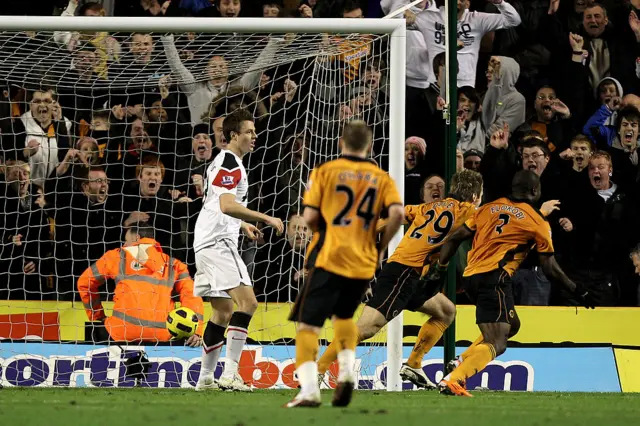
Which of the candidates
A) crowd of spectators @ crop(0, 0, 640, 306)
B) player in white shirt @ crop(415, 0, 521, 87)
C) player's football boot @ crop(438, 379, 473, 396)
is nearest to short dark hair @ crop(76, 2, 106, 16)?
crowd of spectators @ crop(0, 0, 640, 306)

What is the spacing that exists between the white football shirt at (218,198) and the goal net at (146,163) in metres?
1.35

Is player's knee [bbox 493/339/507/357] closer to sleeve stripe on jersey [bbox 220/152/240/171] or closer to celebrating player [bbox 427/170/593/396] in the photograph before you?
celebrating player [bbox 427/170/593/396]

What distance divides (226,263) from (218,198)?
19.7 inches

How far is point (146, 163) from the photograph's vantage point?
1106cm

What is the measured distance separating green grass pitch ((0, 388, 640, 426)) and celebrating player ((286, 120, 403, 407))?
0.48 metres

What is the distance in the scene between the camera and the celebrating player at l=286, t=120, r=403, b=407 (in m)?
6.00

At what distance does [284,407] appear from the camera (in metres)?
5.97

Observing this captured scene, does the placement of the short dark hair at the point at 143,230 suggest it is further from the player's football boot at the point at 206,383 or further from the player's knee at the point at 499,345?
the player's knee at the point at 499,345

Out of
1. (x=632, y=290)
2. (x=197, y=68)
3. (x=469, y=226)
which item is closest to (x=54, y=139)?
(x=197, y=68)

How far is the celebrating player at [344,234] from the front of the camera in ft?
19.7

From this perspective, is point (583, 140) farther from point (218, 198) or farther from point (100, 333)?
point (100, 333)

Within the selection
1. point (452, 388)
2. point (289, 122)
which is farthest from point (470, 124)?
point (452, 388)

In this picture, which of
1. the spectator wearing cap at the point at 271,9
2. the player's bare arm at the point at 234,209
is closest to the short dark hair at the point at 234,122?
the player's bare arm at the point at 234,209

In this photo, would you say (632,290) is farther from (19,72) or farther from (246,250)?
(19,72)
